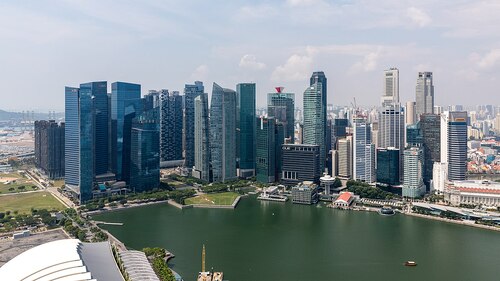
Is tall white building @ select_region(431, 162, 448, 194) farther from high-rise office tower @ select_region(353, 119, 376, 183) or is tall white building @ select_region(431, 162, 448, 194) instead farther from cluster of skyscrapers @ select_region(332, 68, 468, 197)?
high-rise office tower @ select_region(353, 119, 376, 183)

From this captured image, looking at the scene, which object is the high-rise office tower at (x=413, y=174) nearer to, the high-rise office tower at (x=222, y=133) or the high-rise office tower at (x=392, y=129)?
the high-rise office tower at (x=392, y=129)

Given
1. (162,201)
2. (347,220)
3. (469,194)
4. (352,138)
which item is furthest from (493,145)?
(162,201)

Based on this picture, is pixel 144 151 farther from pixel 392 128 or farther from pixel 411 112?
pixel 411 112

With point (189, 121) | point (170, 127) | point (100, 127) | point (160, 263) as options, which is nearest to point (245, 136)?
point (189, 121)

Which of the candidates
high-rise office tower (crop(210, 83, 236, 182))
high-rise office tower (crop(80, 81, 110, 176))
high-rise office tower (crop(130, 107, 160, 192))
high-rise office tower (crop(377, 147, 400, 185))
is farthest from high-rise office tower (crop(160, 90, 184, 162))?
high-rise office tower (crop(377, 147, 400, 185))

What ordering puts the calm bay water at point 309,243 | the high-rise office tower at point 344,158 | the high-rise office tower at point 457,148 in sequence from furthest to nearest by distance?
the high-rise office tower at point 344,158 → the high-rise office tower at point 457,148 → the calm bay water at point 309,243

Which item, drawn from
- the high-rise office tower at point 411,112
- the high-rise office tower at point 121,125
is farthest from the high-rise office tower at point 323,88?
the high-rise office tower at point 121,125

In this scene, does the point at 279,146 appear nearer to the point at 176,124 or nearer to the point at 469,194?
the point at 176,124
